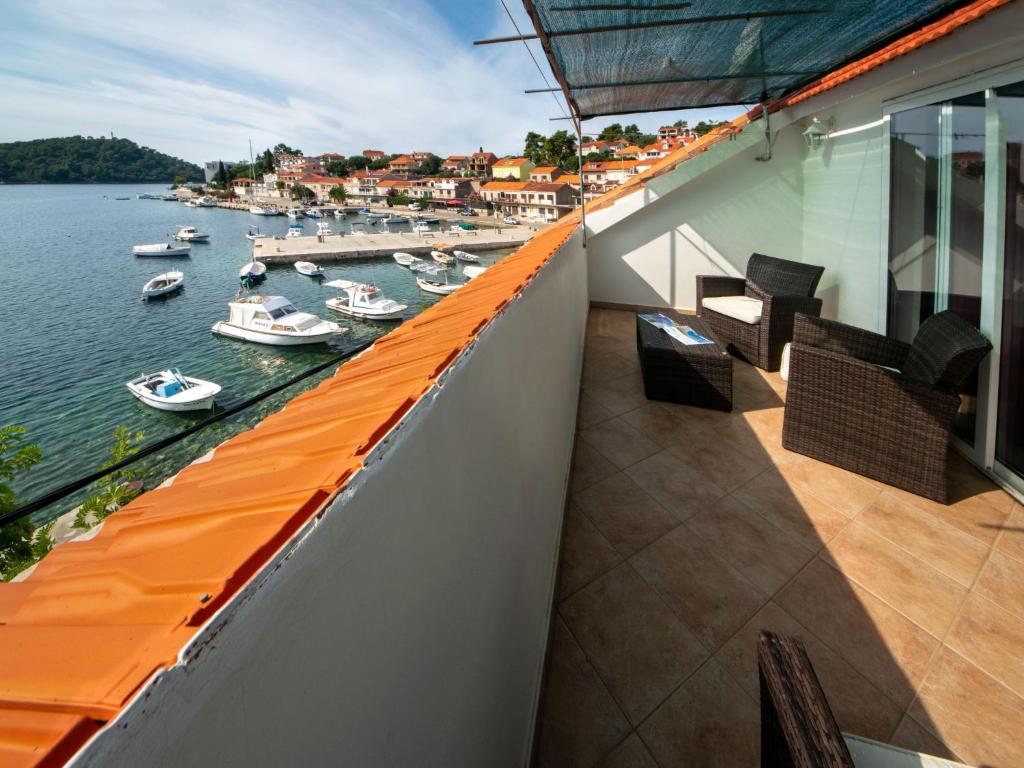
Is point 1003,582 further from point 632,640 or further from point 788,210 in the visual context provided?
point 788,210

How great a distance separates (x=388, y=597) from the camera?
74 cm

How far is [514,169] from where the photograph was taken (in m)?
73.0

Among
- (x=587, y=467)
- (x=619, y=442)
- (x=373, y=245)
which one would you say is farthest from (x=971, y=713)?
(x=373, y=245)

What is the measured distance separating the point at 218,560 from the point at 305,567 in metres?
0.09

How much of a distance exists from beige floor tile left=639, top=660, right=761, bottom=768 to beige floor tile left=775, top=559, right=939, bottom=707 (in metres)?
0.49

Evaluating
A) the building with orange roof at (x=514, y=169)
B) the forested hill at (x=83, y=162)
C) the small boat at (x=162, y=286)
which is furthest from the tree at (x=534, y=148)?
the forested hill at (x=83, y=162)

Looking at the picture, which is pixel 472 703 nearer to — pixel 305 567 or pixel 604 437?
pixel 305 567

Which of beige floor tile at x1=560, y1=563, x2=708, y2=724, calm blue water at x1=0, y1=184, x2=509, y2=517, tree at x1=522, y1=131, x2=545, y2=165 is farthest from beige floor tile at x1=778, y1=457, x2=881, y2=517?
tree at x1=522, y1=131, x2=545, y2=165

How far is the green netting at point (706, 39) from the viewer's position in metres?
2.47

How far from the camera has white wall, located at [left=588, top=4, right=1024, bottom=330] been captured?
3.91 metres

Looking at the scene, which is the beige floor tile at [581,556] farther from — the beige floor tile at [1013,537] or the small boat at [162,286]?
the small boat at [162,286]

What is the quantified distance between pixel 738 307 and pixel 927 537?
277 cm

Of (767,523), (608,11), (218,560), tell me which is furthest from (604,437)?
(218,560)

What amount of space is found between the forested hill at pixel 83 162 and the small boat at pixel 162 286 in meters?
139
